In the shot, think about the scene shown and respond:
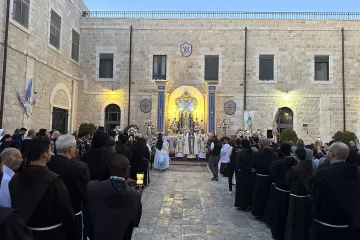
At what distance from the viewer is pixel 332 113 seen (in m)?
19.3

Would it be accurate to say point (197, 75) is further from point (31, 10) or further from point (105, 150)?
point (105, 150)

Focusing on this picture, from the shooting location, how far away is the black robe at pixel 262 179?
6465 millimetres

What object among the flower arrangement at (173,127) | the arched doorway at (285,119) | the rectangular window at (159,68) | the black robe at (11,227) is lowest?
the black robe at (11,227)

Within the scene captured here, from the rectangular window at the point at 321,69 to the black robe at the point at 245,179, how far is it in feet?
47.8

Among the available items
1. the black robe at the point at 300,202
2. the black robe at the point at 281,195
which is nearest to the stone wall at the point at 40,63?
the black robe at the point at 281,195

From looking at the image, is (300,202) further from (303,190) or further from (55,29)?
(55,29)

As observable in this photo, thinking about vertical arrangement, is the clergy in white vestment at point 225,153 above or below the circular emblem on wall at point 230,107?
below

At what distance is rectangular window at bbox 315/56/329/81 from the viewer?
19.6 meters

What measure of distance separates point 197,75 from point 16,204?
17864 millimetres

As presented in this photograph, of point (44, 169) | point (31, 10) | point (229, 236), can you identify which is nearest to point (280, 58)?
point (31, 10)

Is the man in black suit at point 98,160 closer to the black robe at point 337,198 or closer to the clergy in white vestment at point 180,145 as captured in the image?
the black robe at point 337,198

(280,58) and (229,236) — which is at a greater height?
(280,58)

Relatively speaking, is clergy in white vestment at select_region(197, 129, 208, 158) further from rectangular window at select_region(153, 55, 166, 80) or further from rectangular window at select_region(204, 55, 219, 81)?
rectangular window at select_region(153, 55, 166, 80)

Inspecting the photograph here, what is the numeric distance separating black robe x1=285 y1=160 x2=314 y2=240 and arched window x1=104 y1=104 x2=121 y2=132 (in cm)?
1615
